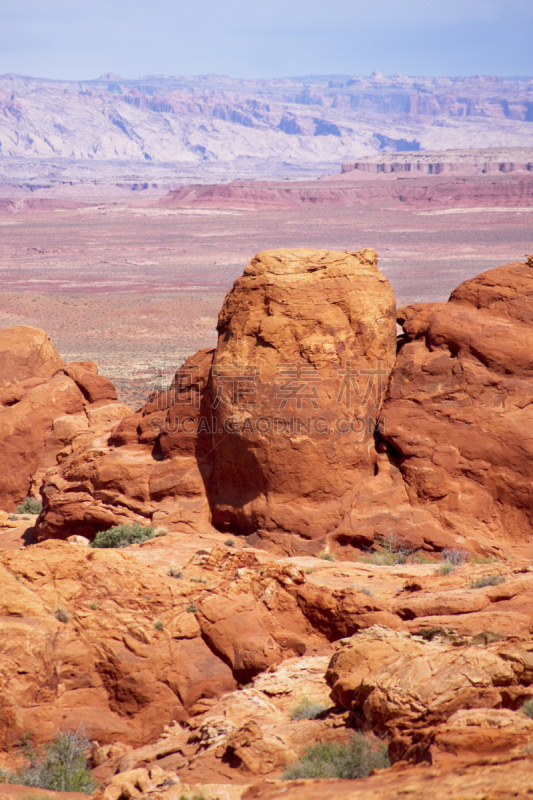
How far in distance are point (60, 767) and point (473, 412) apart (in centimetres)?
795

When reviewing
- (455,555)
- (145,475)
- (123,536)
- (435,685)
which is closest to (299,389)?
(145,475)

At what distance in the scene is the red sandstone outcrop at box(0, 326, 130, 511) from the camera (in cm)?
1542

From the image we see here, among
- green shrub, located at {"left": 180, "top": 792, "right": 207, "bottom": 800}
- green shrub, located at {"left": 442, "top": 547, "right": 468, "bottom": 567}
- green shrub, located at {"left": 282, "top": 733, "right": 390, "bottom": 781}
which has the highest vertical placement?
green shrub, located at {"left": 282, "top": 733, "right": 390, "bottom": 781}

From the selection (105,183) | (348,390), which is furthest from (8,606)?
(105,183)

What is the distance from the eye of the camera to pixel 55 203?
4695 inches

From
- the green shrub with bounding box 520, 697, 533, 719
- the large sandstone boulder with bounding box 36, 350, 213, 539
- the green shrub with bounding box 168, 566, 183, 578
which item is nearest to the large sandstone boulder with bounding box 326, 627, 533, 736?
the green shrub with bounding box 520, 697, 533, 719

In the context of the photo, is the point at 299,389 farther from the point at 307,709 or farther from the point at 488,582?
the point at 307,709

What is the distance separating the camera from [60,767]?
232 inches

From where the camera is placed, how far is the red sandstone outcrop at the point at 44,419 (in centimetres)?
1542

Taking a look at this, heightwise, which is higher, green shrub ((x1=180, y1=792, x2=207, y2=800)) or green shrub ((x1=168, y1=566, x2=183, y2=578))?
green shrub ((x1=180, y1=792, x2=207, y2=800))

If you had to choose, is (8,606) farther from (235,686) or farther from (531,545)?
(531,545)

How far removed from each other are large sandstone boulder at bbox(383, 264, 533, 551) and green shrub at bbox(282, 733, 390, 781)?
237 inches

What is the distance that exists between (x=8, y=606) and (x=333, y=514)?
560 cm

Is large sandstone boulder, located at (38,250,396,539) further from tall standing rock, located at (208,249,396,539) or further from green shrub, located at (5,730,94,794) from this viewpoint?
green shrub, located at (5,730,94,794)
